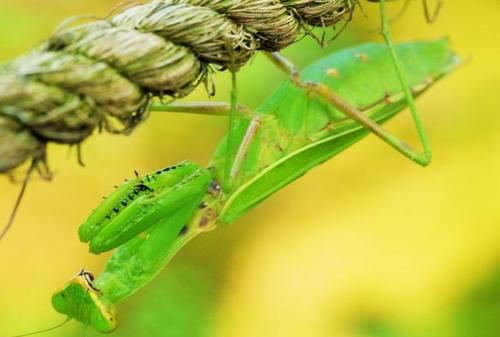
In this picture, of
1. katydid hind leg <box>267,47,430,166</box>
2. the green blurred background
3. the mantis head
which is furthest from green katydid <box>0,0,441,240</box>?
the green blurred background

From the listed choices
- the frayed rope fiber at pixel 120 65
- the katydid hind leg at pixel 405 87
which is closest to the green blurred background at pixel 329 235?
the katydid hind leg at pixel 405 87

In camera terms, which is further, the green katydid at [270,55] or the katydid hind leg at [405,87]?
the katydid hind leg at [405,87]

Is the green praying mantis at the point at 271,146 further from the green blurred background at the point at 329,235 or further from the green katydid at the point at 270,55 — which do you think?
the green blurred background at the point at 329,235

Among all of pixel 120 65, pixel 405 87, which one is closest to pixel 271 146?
pixel 405 87

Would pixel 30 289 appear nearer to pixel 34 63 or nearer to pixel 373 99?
pixel 373 99

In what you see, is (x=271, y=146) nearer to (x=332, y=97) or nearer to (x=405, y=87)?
(x=332, y=97)
